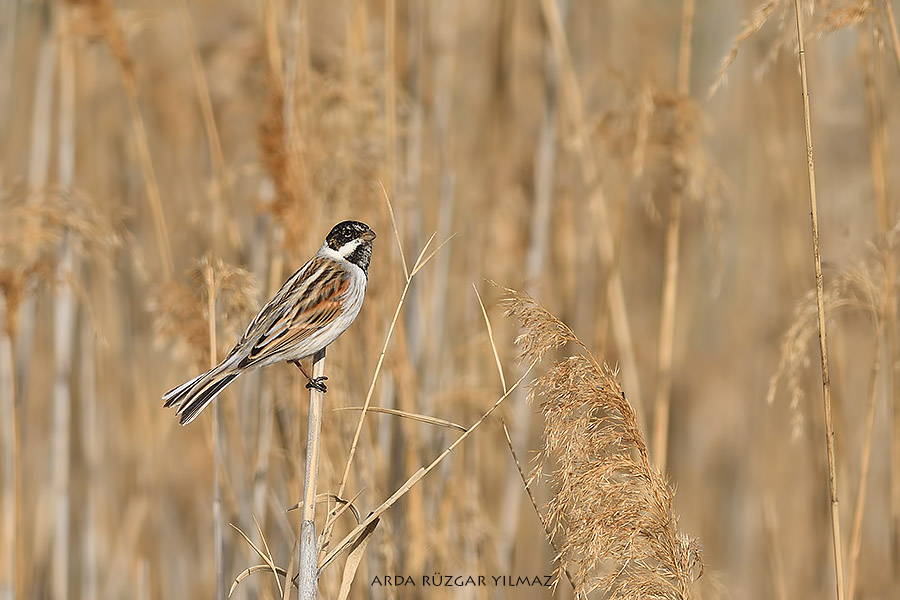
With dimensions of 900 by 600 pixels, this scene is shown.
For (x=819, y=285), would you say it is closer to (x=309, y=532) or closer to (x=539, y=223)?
(x=309, y=532)

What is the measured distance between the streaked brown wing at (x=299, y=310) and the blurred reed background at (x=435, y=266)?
0.10m

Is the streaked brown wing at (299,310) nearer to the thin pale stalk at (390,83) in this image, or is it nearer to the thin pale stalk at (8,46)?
the thin pale stalk at (390,83)

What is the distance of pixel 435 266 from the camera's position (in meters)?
3.37

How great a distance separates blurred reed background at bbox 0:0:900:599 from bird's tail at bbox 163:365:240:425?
0.19 metres

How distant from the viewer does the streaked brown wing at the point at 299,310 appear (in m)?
2.14

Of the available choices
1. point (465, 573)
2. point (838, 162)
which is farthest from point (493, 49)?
point (465, 573)

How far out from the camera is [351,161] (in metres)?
3.14

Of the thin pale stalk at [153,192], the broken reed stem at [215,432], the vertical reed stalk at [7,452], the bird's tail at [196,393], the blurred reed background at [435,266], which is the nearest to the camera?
the bird's tail at [196,393]

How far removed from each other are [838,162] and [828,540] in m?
1.55

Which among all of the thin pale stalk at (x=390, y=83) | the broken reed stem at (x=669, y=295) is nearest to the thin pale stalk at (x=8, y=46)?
the thin pale stalk at (x=390, y=83)

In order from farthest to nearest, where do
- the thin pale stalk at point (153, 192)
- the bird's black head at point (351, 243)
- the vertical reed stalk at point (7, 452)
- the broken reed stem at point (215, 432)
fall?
the thin pale stalk at point (153, 192)
the vertical reed stalk at point (7, 452)
the bird's black head at point (351, 243)
the broken reed stem at point (215, 432)

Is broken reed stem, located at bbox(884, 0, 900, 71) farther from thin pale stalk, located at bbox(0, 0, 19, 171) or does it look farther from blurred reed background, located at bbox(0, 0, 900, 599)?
thin pale stalk, located at bbox(0, 0, 19, 171)

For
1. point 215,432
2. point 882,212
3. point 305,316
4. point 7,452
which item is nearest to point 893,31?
point 882,212

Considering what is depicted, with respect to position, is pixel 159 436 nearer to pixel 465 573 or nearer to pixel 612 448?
→ pixel 465 573
